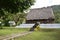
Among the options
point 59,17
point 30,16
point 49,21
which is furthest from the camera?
point 59,17

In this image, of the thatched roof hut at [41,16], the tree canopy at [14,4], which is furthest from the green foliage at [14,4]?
the thatched roof hut at [41,16]

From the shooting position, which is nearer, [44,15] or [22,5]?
[22,5]

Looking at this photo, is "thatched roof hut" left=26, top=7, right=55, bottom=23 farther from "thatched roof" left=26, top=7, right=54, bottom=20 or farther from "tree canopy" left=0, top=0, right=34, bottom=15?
"tree canopy" left=0, top=0, right=34, bottom=15

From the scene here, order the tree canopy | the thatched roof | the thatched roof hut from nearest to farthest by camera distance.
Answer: the tree canopy
the thatched roof hut
the thatched roof

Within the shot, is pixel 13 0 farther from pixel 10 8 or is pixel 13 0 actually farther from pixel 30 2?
pixel 30 2

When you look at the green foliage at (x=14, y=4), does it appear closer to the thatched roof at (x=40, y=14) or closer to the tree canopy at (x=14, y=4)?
the tree canopy at (x=14, y=4)

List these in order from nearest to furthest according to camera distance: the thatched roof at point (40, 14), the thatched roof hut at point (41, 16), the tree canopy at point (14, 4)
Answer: the tree canopy at point (14, 4) < the thatched roof hut at point (41, 16) < the thatched roof at point (40, 14)

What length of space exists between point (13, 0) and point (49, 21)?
1402 inches

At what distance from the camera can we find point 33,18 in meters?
54.0

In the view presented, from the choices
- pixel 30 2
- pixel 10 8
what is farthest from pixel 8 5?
pixel 30 2

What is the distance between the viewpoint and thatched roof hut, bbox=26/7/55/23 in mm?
51969

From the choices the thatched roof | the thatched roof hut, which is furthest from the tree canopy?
the thatched roof

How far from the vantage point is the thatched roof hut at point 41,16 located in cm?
5197

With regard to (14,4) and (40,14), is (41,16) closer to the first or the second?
(40,14)
